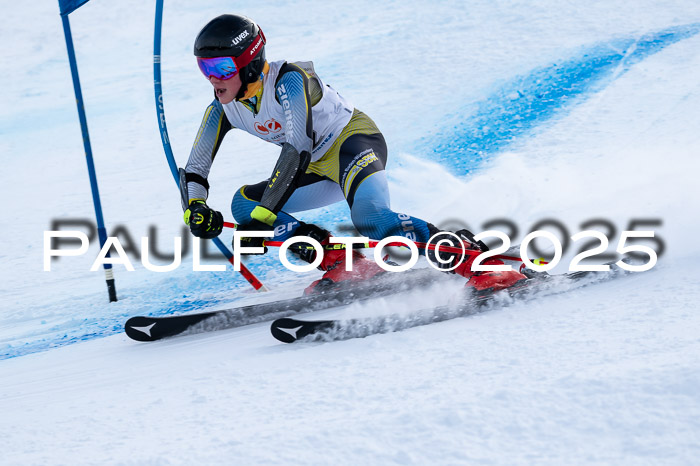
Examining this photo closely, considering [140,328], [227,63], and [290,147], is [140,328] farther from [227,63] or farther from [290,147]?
[227,63]

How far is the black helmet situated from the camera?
3096 mm

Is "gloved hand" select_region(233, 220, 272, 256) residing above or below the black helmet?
below

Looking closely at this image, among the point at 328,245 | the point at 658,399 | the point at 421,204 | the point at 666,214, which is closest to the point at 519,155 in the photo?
the point at 421,204

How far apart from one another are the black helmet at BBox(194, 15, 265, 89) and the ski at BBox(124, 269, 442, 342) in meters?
1.08

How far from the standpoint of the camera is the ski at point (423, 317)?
2844mm

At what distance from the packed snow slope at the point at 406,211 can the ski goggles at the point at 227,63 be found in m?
1.19

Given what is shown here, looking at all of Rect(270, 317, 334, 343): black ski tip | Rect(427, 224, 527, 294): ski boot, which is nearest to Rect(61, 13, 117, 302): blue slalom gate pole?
Rect(270, 317, 334, 343): black ski tip

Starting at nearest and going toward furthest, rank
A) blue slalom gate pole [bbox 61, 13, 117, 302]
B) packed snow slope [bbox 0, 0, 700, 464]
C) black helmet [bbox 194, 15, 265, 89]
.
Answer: packed snow slope [bbox 0, 0, 700, 464], black helmet [bbox 194, 15, 265, 89], blue slalom gate pole [bbox 61, 13, 117, 302]

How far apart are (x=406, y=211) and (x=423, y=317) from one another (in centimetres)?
245

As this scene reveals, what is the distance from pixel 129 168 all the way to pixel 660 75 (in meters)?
5.65

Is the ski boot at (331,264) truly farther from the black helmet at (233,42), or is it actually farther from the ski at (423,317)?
the black helmet at (233,42)

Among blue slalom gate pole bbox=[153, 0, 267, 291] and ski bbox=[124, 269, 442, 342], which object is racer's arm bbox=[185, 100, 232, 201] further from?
ski bbox=[124, 269, 442, 342]

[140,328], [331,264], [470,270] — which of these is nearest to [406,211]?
[331,264]

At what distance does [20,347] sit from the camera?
141 inches
